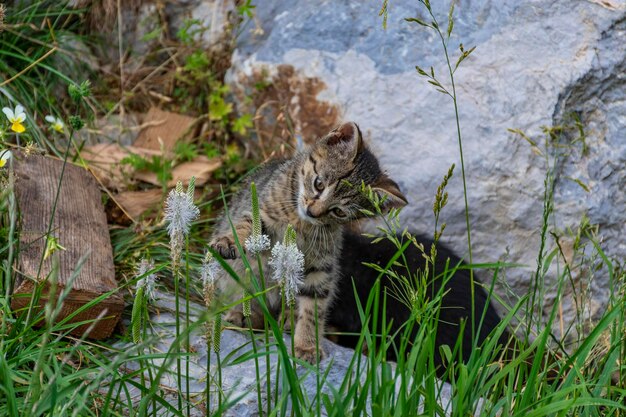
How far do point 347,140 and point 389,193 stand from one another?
46 centimetres

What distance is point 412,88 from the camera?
5.41 metres

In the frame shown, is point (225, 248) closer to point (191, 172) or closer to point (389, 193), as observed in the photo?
point (389, 193)

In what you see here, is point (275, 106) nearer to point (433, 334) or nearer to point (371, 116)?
point (371, 116)

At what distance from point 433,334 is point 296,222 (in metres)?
1.86

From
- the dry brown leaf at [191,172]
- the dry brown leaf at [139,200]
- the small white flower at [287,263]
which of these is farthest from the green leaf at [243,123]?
the small white flower at [287,263]

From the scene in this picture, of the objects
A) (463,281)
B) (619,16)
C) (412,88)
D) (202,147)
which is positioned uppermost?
(619,16)

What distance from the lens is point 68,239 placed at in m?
4.02

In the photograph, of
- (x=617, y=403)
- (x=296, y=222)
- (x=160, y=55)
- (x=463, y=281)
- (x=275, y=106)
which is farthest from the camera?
(x=160, y=55)

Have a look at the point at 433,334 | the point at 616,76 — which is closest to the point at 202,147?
the point at 616,76

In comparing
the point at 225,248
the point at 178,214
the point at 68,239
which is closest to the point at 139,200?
the point at 68,239

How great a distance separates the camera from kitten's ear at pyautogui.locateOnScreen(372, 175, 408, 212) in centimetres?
420

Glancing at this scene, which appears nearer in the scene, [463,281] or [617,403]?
[617,403]

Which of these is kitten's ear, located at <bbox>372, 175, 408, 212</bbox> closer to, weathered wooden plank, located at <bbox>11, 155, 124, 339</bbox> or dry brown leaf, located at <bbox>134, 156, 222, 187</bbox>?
weathered wooden plank, located at <bbox>11, 155, 124, 339</bbox>

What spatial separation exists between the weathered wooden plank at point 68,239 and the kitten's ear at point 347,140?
1297 millimetres
